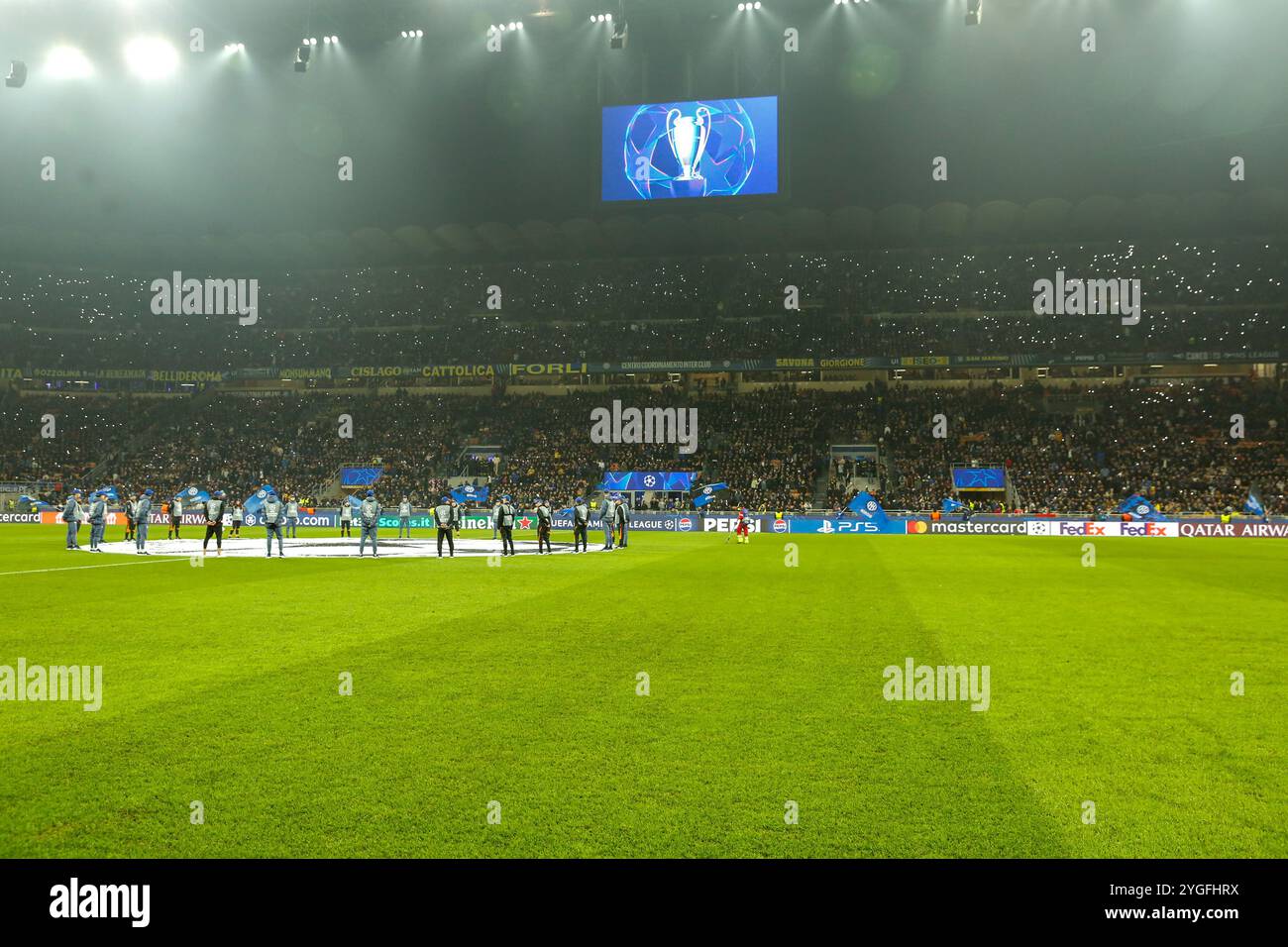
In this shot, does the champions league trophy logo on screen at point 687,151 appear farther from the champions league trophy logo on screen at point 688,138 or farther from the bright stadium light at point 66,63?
the bright stadium light at point 66,63

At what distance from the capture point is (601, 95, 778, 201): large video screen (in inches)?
1853

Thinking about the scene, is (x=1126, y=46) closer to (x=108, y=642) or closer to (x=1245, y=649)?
(x=1245, y=649)

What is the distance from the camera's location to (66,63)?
1703 inches

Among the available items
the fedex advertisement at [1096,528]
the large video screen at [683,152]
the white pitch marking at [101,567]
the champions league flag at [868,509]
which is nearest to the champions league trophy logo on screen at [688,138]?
the large video screen at [683,152]

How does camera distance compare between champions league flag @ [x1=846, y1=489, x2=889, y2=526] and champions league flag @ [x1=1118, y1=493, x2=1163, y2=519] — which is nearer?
champions league flag @ [x1=1118, y1=493, x2=1163, y2=519]

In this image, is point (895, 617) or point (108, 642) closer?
point (108, 642)

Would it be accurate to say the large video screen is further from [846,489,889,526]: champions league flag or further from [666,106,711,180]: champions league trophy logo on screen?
[846,489,889,526]: champions league flag

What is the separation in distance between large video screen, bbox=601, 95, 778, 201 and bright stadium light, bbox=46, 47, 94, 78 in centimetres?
2592

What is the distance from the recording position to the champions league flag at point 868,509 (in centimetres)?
→ 4609

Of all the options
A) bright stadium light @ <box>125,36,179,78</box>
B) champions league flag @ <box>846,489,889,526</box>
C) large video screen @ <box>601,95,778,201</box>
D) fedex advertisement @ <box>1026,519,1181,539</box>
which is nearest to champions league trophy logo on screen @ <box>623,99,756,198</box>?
large video screen @ <box>601,95,778,201</box>
